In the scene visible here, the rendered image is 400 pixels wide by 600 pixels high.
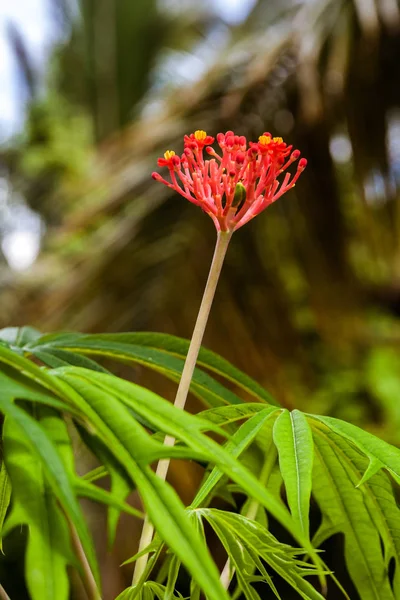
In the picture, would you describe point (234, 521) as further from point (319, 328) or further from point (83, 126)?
point (83, 126)

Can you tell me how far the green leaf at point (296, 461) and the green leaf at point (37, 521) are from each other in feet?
0.37

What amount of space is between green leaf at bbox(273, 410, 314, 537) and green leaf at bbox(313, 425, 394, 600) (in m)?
0.05

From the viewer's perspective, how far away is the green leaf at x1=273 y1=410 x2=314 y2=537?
0.31m

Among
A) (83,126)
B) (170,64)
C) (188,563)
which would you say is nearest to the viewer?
(188,563)

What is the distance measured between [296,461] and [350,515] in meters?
0.11

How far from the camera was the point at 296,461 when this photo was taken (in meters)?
0.32

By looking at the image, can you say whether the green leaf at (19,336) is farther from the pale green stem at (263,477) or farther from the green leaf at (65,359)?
the pale green stem at (263,477)

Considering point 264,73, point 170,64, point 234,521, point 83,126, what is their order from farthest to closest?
point 170,64
point 83,126
point 264,73
point 234,521

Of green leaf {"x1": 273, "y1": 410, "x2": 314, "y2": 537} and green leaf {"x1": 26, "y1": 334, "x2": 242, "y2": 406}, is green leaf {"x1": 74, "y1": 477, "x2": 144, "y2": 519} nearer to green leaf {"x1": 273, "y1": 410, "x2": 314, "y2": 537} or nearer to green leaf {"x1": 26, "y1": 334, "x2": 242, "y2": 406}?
green leaf {"x1": 273, "y1": 410, "x2": 314, "y2": 537}

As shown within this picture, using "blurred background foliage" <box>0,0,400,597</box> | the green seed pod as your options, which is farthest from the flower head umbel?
"blurred background foliage" <box>0,0,400,597</box>

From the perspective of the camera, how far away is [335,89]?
1396 mm

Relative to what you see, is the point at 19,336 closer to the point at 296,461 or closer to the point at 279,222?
the point at 296,461

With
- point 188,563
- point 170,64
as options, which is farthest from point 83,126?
point 188,563

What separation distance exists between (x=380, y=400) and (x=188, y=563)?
161 cm
